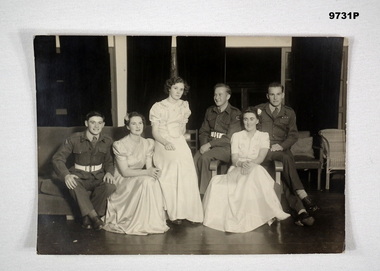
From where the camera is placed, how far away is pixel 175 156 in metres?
2.51

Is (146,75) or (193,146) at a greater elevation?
(146,75)

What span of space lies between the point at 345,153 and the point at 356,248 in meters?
0.55

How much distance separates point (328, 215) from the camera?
2551 mm

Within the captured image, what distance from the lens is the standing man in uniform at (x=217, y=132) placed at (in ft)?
8.14

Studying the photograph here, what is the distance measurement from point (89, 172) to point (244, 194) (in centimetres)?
87

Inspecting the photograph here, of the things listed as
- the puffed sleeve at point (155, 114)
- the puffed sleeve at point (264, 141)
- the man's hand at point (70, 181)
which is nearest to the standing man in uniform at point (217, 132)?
the puffed sleeve at point (264, 141)

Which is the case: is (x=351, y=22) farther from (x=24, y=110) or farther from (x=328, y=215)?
(x=24, y=110)

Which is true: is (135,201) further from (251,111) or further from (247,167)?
(251,111)

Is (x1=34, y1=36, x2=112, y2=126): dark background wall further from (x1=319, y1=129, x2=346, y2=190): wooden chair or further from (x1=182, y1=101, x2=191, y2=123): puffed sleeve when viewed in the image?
(x1=319, y1=129, x2=346, y2=190): wooden chair

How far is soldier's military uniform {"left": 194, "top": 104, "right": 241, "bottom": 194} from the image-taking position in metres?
2.49

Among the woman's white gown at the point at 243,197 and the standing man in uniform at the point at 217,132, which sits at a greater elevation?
the standing man in uniform at the point at 217,132

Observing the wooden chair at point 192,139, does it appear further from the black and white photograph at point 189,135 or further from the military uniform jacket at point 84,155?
the military uniform jacket at point 84,155

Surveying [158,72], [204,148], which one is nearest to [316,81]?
[204,148]

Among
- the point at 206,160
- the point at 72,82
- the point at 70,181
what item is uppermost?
the point at 72,82
